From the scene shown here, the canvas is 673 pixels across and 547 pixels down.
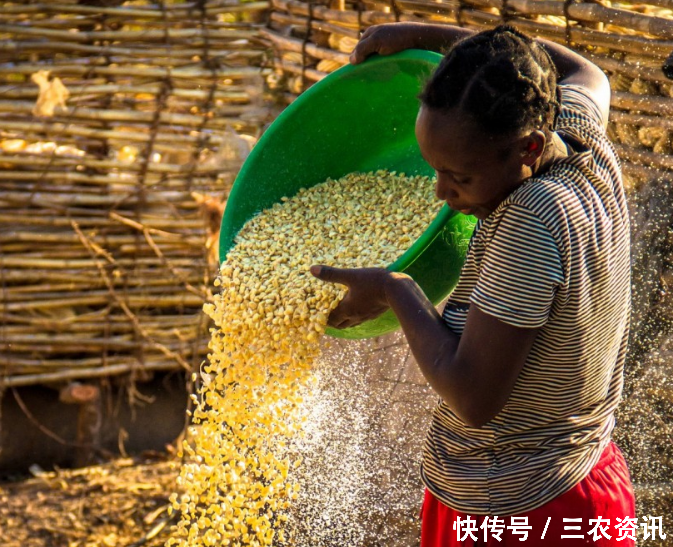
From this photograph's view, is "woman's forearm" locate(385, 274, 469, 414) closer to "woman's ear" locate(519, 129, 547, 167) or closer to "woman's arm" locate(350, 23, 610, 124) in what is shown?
"woman's ear" locate(519, 129, 547, 167)

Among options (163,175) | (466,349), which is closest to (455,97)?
(466,349)

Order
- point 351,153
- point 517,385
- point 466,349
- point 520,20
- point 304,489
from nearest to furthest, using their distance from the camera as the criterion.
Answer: point 466,349 < point 517,385 < point 351,153 < point 520,20 < point 304,489

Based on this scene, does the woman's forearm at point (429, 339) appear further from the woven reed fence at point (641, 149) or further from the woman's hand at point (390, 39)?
the woven reed fence at point (641, 149)

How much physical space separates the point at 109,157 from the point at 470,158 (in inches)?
121

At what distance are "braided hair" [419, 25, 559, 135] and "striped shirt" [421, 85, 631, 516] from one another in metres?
0.11

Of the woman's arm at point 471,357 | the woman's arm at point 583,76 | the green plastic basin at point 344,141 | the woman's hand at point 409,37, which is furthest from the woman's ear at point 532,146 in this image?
the woman's hand at point 409,37

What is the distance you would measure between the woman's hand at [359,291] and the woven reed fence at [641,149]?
123 cm

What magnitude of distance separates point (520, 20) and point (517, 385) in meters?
1.54

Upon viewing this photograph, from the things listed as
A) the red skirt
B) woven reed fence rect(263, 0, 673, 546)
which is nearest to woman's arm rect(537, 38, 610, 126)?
woven reed fence rect(263, 0, 673, 546)

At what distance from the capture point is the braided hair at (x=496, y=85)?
141cm

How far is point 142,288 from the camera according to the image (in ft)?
14.1

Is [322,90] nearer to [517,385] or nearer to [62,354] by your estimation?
[517,385]

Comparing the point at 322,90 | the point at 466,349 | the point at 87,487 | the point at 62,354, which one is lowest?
the point at 87,487

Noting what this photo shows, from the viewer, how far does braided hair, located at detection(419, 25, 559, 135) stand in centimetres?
141
